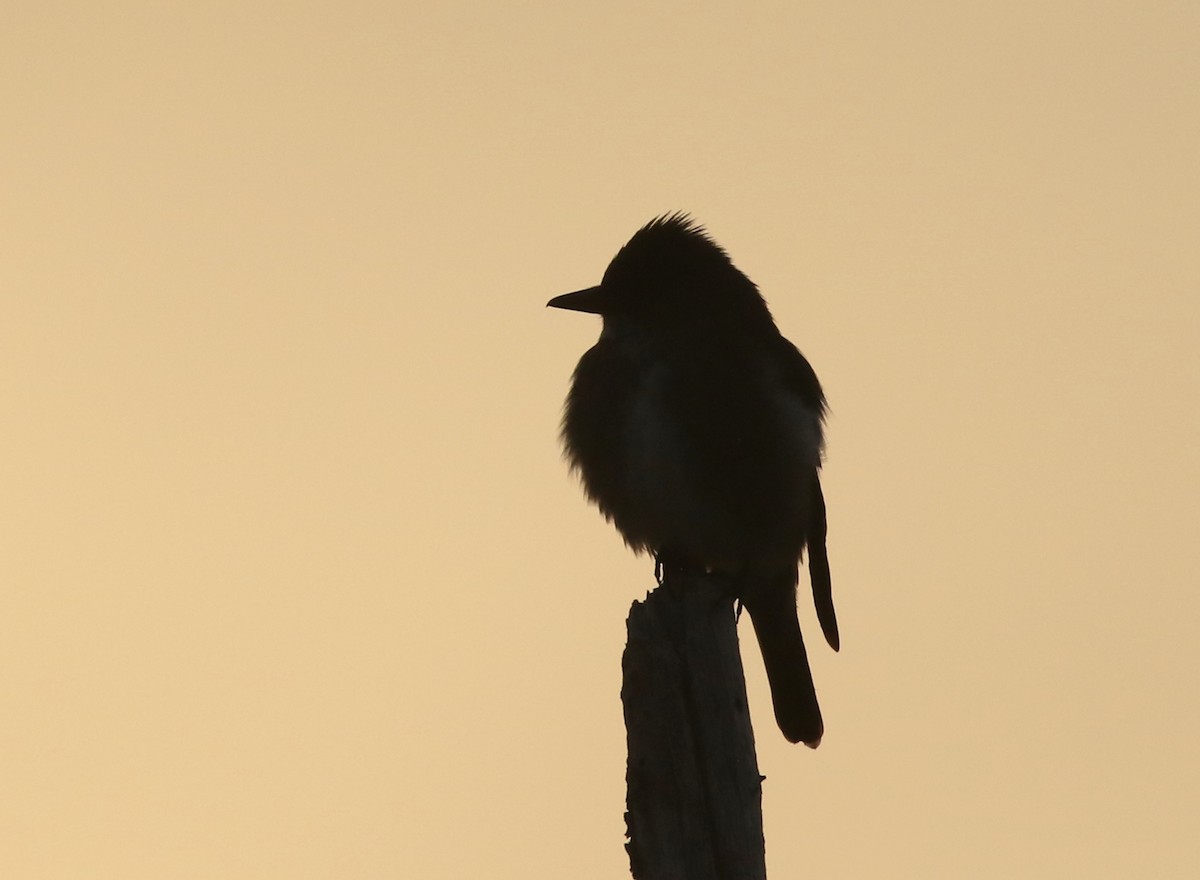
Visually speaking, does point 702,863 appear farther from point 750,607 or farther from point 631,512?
point 750,607

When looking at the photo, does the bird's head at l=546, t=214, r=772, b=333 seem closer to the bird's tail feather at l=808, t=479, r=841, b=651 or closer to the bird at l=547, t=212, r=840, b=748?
the bird at l=547, t=212, r=840, b=748

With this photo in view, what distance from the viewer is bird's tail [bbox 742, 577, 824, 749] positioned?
21.6ft

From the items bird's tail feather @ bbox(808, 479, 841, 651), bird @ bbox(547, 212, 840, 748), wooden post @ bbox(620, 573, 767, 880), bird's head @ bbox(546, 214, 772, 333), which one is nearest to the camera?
wooden post @ bbox(620, 573, 767, 880)

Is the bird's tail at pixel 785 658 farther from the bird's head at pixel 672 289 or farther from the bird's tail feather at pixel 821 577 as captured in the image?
the bird's head at pixel 672 289

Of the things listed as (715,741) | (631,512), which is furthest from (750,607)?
(715,741)

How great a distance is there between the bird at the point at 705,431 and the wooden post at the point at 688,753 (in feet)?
5.64

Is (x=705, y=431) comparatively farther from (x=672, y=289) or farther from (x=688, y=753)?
(x=688, y=753)

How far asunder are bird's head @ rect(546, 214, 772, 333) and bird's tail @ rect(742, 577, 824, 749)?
1127mm

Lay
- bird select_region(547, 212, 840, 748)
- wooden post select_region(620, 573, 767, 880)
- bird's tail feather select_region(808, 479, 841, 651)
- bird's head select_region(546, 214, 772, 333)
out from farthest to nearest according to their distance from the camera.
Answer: bird's tail feather select_region(808, 479, 841, 651), bird's head select_region(546, 214, 772, 333), bird select_region(547, 212, 840, 748), wooden post select_region(620, 573, 767, 880)

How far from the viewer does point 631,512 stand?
6055mm

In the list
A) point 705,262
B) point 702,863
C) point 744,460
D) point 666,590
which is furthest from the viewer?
point 705,262

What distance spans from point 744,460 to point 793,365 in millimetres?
547

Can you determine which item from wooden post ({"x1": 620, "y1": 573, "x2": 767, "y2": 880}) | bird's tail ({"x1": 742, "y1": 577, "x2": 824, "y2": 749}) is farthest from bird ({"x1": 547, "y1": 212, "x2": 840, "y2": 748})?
wooden post ({"x1": 620, "y1": 573, "x2": 767, "y2": 880})

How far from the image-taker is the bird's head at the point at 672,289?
629 cm
